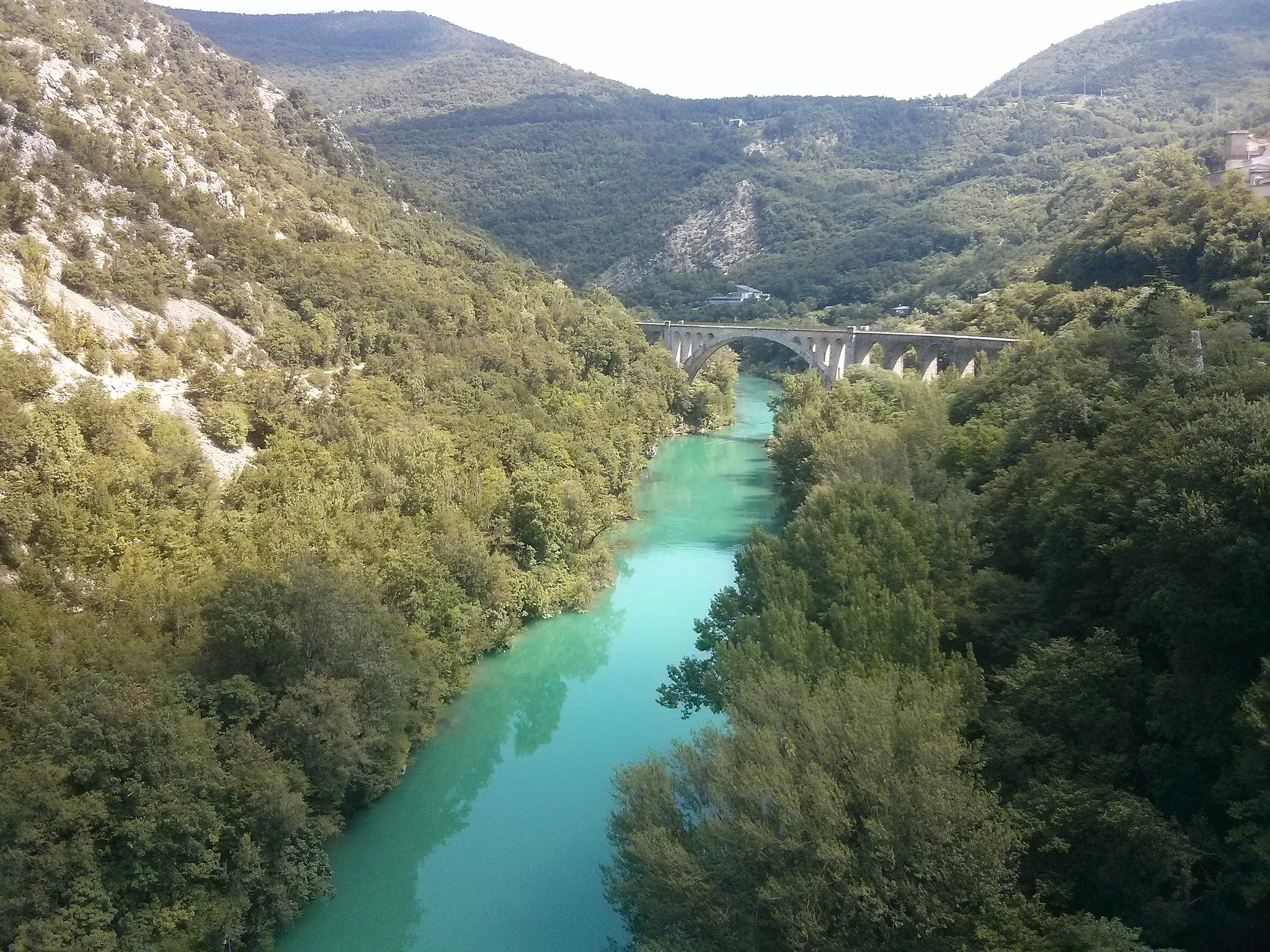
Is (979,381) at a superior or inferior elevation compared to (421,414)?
superior

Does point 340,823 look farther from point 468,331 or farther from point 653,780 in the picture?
point 468,331

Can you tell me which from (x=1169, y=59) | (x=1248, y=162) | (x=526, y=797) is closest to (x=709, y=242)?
(x=1169, y=59)

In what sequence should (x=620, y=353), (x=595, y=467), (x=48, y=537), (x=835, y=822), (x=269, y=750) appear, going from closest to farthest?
(x=835, y=822) → (x=269, y=750) → (x=48, y=537) → (x=595, y=467) → (x=620, y=353)

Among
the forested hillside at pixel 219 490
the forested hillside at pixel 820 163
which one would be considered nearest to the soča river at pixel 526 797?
the forested hillside at pixel 219 490

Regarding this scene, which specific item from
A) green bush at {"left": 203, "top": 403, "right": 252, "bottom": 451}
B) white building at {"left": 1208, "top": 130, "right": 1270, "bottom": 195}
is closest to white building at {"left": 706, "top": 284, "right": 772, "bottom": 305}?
white building at {"left": 1208, "top": 130, "right": 1270, "bottom": 195}

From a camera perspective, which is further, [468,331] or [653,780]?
[468,331]

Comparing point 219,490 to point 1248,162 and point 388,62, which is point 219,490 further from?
point 388,62

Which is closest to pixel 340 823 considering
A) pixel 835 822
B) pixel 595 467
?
pixel 835 822
